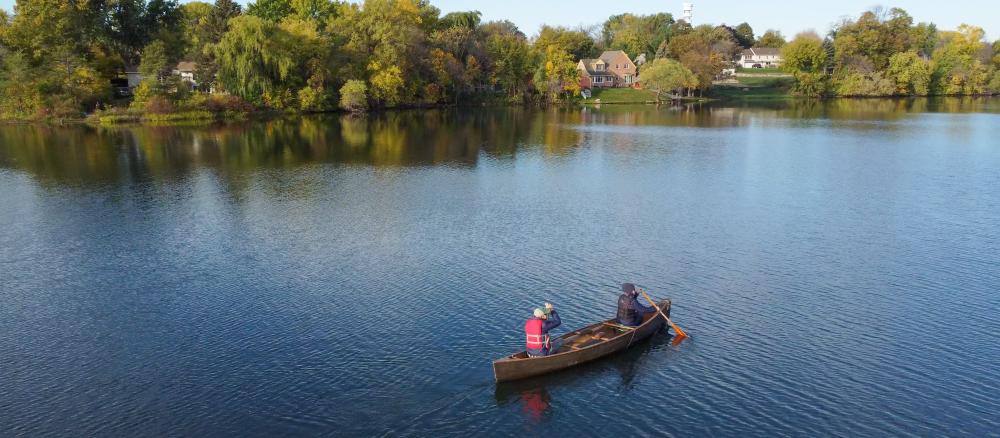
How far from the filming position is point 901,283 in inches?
1071

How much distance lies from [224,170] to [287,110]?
158 feet

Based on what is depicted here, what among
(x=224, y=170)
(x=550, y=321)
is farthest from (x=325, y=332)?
(x=224, y=170)

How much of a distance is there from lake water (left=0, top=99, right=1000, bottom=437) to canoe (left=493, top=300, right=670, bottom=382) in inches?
17.6

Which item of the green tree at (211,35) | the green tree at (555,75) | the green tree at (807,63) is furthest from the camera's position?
the green tree at (807,63)

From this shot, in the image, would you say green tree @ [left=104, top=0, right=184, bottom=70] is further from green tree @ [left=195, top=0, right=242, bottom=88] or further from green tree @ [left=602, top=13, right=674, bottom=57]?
green tree @ [left=602, top=13, right=674, bottom=57]

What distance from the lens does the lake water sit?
59.9 feet

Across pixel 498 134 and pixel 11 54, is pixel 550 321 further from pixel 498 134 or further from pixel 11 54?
pixel 11 54

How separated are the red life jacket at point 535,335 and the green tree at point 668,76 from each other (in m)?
119

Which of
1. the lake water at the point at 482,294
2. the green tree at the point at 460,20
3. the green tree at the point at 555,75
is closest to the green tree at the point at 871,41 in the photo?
the green tree at the point at 555,75

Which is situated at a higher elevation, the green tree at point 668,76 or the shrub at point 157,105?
the green tree at point 668,76

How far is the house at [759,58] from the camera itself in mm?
185500

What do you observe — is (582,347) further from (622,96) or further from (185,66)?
(622,96)

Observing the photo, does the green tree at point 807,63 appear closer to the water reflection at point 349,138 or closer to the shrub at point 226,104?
the water reflection at point 349,138

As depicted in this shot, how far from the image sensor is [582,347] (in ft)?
67.9
